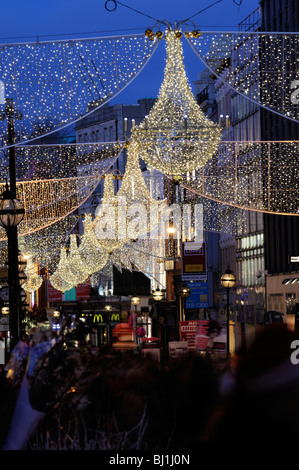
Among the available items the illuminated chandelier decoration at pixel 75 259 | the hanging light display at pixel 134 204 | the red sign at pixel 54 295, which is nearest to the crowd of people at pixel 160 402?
the hanging light display at pixel 134 204

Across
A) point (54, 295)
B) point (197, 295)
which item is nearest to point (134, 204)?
point (197, 295)

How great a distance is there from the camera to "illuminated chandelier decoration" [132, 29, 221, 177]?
1688 cm

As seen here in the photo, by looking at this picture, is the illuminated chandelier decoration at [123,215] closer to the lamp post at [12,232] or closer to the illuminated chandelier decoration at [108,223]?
the illuminated chandelier decoration at [108,223]

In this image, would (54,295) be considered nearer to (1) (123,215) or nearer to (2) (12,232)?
(1) (123,215)

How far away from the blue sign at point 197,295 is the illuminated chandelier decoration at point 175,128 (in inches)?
477

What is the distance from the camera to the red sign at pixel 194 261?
29.3 metres

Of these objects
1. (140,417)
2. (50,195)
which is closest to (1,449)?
(140,417)

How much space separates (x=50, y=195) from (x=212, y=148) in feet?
59.9

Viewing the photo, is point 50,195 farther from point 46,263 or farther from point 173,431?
point 46,263

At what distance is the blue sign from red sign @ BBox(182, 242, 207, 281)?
1.45m

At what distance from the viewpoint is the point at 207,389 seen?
260 inches

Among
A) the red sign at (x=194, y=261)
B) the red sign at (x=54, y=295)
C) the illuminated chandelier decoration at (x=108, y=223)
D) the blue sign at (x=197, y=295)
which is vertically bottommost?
the red sign at (x=54, y=295)

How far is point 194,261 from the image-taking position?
29.7 m
